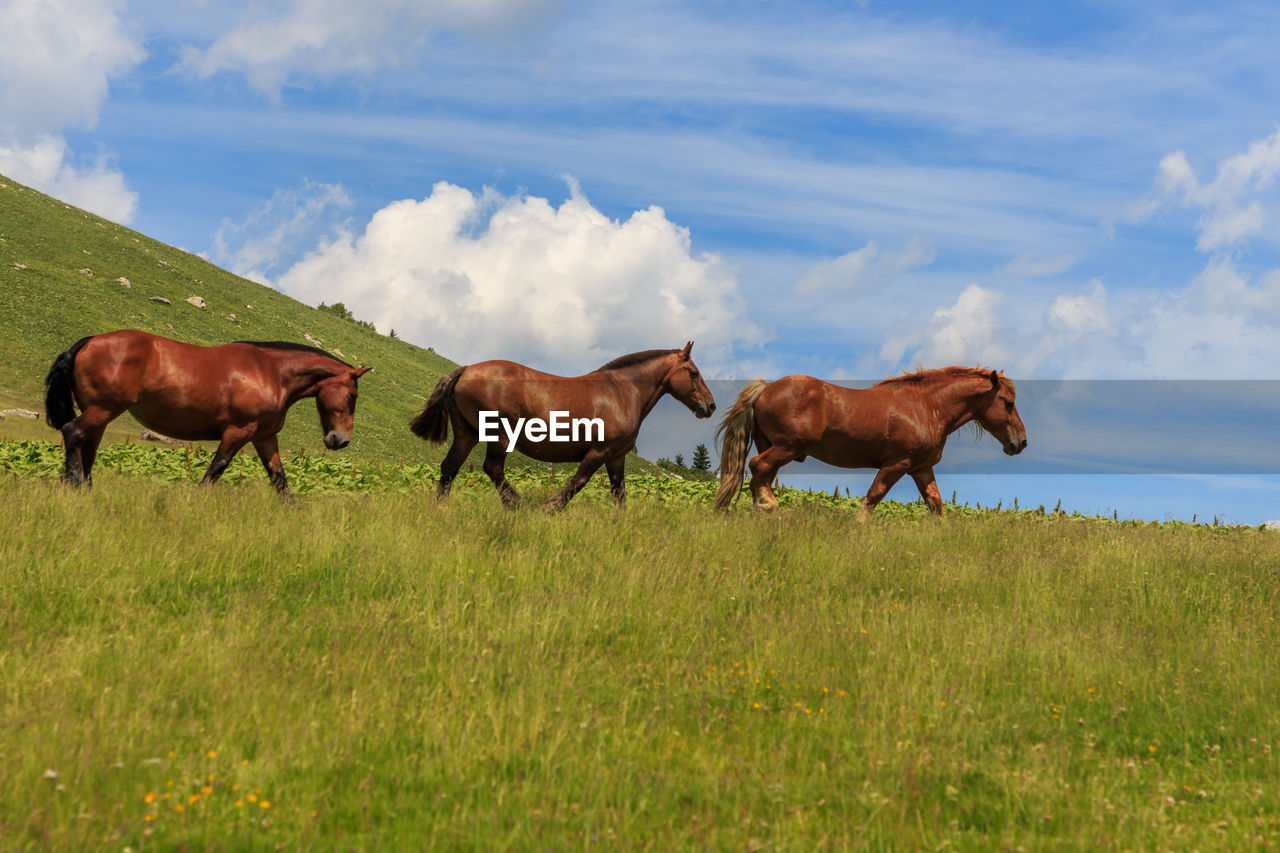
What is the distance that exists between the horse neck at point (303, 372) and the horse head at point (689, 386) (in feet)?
14.4

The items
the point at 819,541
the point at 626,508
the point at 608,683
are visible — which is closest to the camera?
the point at 608,683

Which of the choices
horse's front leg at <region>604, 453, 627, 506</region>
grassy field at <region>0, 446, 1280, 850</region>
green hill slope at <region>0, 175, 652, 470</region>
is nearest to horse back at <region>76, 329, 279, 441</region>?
grassy field at <region>0, 446, 1280, 850</region>

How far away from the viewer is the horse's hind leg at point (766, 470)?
12859 mm

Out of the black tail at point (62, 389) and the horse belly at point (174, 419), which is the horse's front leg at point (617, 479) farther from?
the black tail at point (62, 389)

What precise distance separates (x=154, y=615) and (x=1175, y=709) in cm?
741

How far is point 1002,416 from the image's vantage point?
14.1m

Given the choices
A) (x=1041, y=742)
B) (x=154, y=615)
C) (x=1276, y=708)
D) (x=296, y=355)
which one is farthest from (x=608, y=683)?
(x=296, y=355)

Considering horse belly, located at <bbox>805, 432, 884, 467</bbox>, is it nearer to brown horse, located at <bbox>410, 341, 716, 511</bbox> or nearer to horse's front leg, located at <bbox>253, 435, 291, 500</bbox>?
brown horse, located at <bbox>410, 341, 716, 511</bbox>

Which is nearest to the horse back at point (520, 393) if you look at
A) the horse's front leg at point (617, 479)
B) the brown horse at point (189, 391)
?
the horse's front leg at point (617, 479)

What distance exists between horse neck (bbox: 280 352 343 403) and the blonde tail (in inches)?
215

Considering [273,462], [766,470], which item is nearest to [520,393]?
[273,462]

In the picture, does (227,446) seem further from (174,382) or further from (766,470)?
(766,470)

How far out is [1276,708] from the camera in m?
6.53

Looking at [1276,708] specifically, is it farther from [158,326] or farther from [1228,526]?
[158,326]
